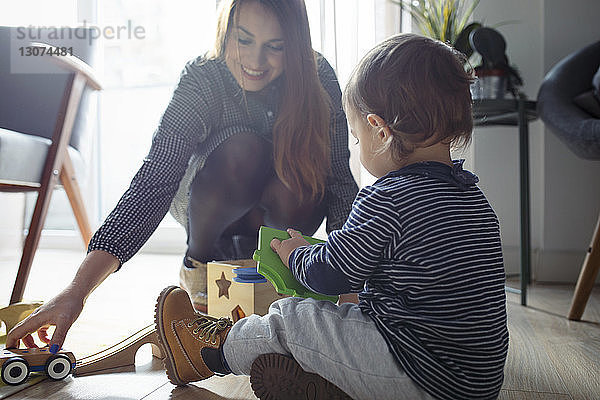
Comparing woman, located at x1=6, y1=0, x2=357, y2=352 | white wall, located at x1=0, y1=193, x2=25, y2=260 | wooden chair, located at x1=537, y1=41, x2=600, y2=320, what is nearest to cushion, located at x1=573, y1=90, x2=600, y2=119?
wooden chair, located at x1=537, y1=41, x2=600, y2=320

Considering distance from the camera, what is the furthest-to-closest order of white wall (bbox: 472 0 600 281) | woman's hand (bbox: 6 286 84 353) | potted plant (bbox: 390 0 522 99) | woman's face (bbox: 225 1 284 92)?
white wall (bbox: 472 0 600 281) < potted plant (bbox: 390 0 522 99) < woman's face (bbox: 225 1 284 92) < woman's hand (bbox: 6 286 84 353)

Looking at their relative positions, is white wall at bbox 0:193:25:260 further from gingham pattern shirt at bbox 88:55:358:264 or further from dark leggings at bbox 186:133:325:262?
dark leggings at bbox 186:133:325:262

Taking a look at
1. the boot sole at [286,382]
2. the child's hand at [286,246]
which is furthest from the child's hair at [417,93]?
the boot sole at [286,382]

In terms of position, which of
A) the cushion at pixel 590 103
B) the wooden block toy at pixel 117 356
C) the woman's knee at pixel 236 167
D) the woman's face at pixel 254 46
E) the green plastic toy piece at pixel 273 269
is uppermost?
the woman's face at pixel 254 46

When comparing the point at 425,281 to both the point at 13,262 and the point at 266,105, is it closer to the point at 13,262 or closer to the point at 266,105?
the point at 266,105

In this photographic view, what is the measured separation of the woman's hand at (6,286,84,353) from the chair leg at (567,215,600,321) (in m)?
1.06

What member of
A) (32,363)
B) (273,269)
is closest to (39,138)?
(32,363)

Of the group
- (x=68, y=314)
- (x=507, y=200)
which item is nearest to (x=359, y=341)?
(x=68, y=314)

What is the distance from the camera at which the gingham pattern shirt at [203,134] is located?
99 centimetres

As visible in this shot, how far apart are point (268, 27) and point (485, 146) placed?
1.12 meters

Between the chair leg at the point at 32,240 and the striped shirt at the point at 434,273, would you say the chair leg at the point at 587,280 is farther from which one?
the chair leg at the point at 32,240

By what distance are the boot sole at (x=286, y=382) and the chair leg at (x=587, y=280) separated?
845mm

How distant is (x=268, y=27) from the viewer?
1112 millimetres

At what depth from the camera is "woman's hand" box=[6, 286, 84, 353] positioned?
77 centimetres
